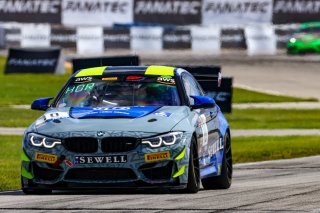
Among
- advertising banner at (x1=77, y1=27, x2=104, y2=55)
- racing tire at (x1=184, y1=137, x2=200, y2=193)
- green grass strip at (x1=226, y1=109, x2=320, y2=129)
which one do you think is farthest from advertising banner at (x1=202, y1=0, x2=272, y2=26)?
racing tire at (x1=184, y1=137, x2=200, y2=193)

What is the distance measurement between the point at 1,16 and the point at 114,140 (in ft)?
145

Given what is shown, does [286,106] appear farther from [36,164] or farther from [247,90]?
[36,164]

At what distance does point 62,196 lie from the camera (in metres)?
12.2

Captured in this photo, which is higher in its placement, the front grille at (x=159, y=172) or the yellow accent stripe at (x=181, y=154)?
the yellow accent stripe at (x=181, y=154)

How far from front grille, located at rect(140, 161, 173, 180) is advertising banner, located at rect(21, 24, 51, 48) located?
41.0 meters

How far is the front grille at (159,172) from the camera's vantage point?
11.9m

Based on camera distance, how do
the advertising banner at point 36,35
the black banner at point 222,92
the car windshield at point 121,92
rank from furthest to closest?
1. the advertising banner at point 36,35
2. the black banner at point 222,92
3. the car windshield at point 121,92

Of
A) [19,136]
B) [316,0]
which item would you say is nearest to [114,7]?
[316,0]

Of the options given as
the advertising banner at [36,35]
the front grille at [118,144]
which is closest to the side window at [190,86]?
the front grille at [118,144]

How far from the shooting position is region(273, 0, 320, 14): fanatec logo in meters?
55.3

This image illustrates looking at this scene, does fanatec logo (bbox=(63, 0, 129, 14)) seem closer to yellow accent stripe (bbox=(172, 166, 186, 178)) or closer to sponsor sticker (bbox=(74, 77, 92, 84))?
sponsor sticker (bbox=(74, 77, 92, 84))

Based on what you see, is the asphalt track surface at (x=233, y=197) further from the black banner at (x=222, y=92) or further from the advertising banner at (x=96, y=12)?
the advertising banner at (x=96, y=12)

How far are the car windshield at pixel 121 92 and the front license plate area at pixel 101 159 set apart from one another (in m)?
1.19

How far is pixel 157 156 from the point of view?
11.8 metres
